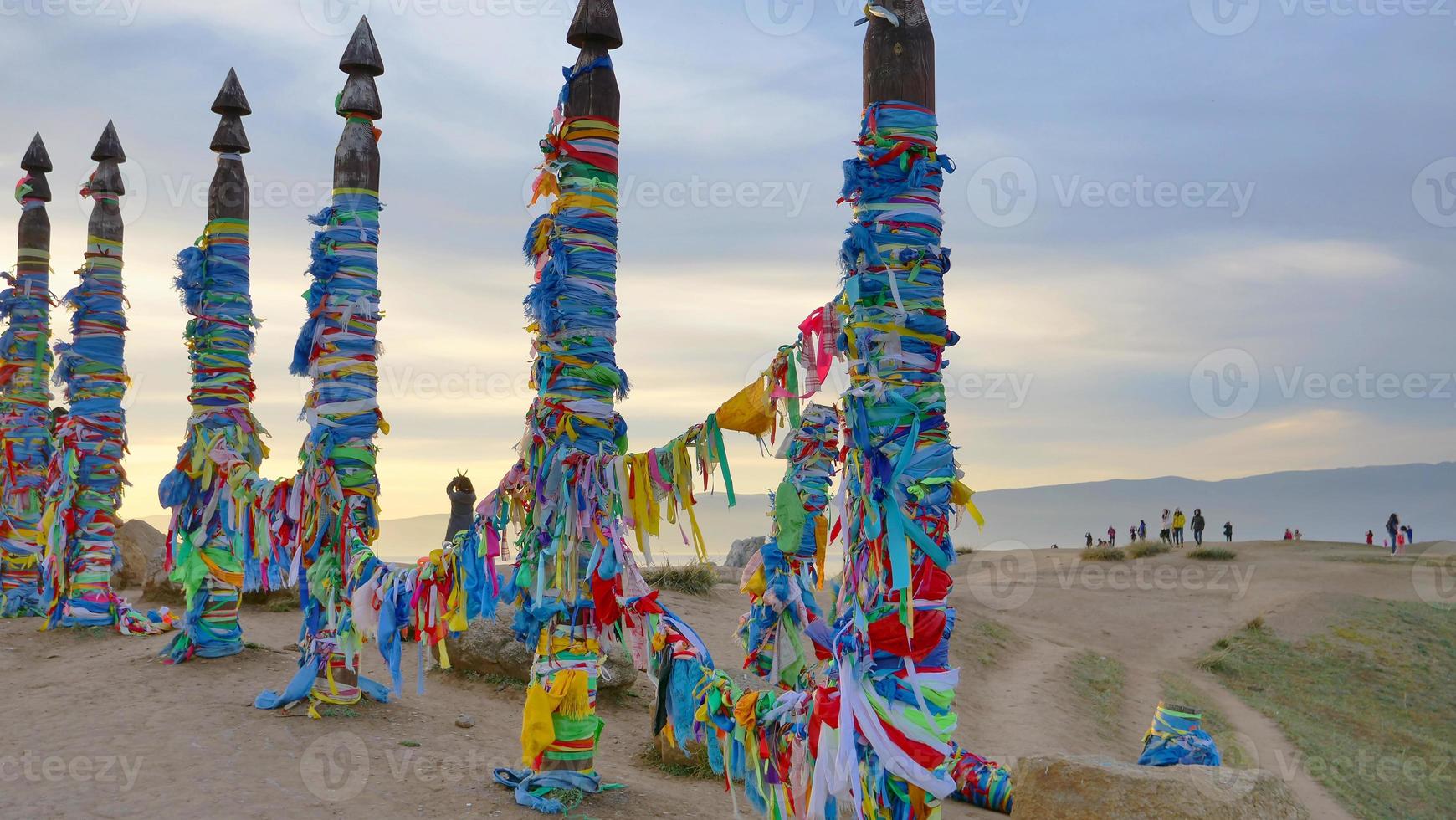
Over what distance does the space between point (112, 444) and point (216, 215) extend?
3.86 meters

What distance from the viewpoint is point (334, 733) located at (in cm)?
786

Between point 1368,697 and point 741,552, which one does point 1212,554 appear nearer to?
point 1368,697

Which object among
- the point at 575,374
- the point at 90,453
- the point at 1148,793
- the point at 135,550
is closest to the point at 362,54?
the point at 575,374

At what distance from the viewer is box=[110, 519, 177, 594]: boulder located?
1766 cm

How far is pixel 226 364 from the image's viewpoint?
1017cm

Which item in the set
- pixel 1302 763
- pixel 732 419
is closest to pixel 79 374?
pixel 732 419

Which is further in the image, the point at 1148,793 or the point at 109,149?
the point at 109,149

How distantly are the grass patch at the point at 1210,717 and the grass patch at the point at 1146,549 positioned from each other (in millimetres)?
13220

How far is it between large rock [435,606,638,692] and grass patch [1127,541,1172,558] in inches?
978

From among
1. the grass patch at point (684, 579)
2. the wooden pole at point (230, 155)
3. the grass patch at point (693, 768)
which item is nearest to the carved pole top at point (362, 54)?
the wooden pole at point (230, 155)

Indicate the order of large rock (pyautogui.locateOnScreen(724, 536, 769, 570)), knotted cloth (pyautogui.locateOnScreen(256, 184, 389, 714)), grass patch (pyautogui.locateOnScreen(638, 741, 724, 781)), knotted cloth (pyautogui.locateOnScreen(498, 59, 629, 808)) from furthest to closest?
large rock (pyautogui.locateOnScreen(724, 536, 769, 570)), grass patch (pyautogui.locateOnScreen(638, 741, 724, 781)), knotted cloth (pyautogui.locateOnScreen(256, 184, 389, 714)), knotted cloth (pyautogui.locateOnScreen(498, 59, 629, 808))

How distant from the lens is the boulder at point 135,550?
57.9 feet

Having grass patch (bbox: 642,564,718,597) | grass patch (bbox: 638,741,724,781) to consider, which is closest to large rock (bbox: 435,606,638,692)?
grass patch (bbox: 638,741,724,781)

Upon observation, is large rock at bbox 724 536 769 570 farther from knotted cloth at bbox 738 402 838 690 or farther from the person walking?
knotted cloth at bbox 738 402 838 690
